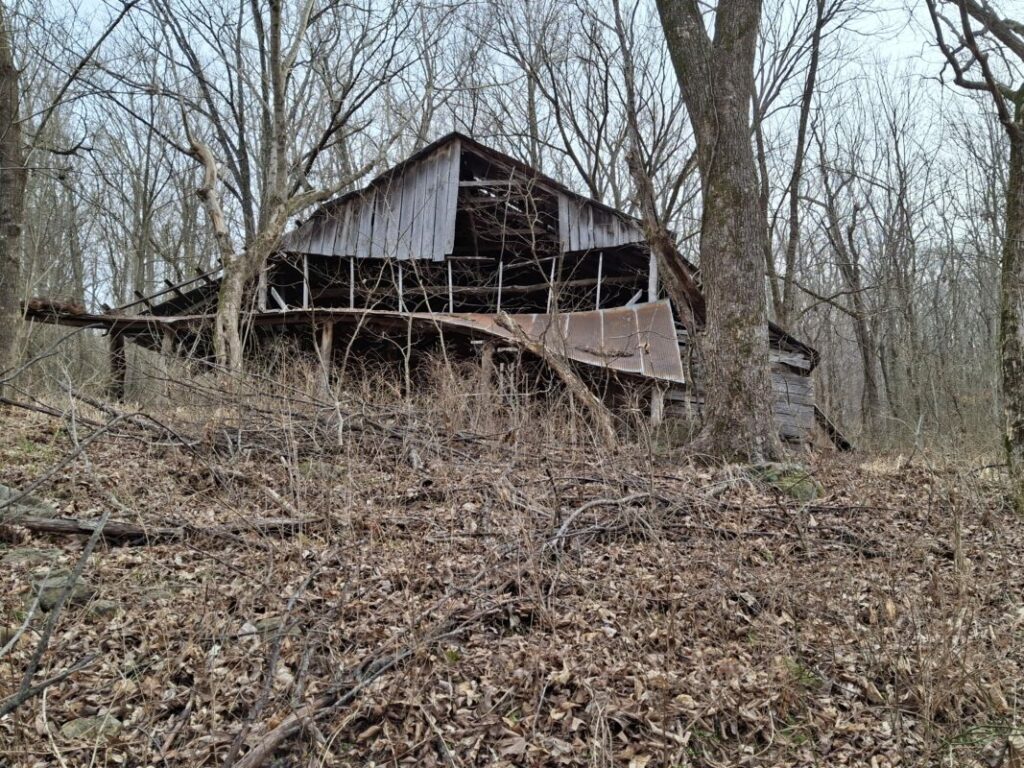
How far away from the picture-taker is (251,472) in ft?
20.0

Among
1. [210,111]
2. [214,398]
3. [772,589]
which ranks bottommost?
[772,589]

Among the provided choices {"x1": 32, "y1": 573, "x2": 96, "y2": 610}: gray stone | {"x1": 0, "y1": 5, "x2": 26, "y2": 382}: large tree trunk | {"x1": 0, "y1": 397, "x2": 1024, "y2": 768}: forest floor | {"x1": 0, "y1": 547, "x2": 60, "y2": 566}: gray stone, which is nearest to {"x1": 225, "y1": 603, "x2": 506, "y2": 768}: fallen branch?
{"x1": 0, "y1": 397, "x2": 1024, "y2": 768}: forest floor

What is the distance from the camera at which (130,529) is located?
4.84m

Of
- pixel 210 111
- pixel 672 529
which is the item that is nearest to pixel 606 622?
pixel 672 529

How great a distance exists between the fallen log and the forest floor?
5cm

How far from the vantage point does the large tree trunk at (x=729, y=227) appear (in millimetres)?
7133

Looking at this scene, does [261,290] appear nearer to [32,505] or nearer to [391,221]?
[391,221]

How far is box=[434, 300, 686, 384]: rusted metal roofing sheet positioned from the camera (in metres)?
11.1

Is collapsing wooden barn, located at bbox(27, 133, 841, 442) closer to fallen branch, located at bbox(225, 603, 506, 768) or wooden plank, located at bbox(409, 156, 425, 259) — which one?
wooden plank, located at bbox(409, 156, 425, 259)

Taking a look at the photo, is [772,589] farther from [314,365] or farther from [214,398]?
[314,365]

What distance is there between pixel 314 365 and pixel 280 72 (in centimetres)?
671

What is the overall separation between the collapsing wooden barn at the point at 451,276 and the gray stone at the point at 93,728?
8.91m

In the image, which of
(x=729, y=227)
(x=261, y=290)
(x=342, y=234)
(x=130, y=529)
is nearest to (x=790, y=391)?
(x=729, y=227)

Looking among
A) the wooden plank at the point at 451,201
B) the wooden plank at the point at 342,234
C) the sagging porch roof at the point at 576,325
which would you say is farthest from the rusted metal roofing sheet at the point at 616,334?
the wooden plank at the point at 342,234
